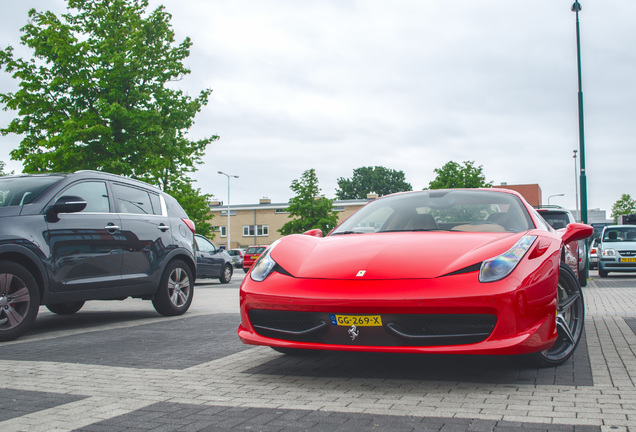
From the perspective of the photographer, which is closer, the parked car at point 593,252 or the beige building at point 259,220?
the parked car at point 593,252

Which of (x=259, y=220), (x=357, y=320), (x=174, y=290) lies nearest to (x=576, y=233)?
(x=357, y=320)

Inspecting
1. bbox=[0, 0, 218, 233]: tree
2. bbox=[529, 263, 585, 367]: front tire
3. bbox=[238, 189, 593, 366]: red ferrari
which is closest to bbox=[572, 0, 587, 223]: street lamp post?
bbox=[0, 0, 218, 233]: tree

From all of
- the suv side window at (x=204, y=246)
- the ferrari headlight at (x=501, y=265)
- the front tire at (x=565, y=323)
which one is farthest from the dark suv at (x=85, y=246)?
the suv side window at (x=204, y=246)

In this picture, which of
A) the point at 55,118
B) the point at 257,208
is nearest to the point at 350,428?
the point at 55,118

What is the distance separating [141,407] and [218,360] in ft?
5.12

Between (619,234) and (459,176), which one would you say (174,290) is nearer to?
(619,234)

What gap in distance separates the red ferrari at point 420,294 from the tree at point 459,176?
165 feet

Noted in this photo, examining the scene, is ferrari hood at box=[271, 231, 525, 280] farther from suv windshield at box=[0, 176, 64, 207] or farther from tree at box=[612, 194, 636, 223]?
tree at box=[612, 194, 636, 223]

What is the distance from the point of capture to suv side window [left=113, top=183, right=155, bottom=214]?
791cm

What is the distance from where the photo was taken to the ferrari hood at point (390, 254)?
4039mm

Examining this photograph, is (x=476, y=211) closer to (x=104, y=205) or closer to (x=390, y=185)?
(x=104, y=205)

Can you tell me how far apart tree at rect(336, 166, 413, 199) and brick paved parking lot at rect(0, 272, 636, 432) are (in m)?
94.8

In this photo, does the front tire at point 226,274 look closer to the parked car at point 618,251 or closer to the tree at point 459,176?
the parked car at point 618,251

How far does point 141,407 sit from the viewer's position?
3.65 m
